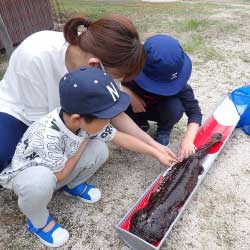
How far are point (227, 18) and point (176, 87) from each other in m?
4.74

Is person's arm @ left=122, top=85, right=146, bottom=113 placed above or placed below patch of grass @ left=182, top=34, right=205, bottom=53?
above

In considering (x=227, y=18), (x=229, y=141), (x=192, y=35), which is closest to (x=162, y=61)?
(x=229, y=141)

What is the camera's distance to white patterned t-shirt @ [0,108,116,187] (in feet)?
5.93

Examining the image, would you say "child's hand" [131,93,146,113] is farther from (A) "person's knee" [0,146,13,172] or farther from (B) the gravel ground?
(A) "person's knee" [0,146,13,172]

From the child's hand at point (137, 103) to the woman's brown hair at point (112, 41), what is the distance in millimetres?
769

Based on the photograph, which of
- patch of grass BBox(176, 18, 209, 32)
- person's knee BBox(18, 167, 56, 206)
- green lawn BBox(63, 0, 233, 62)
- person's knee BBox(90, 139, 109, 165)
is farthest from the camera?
patch of grass BBox(176, 18, 209, 32)

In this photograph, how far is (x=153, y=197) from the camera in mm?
2205

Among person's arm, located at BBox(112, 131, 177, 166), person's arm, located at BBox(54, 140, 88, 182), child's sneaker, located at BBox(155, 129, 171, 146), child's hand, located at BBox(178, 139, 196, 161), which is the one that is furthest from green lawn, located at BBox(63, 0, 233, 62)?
person's arm, located at BBox(54, 140, 88, 182)

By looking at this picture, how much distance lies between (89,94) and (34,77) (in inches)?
23.6

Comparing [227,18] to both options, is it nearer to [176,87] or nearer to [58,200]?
[176,87]

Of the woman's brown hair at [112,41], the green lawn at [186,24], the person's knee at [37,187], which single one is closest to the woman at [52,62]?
the woman's brown hair at [112,41]

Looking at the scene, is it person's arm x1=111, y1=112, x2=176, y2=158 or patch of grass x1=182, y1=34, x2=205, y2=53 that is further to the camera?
patch of grass x1=182, y1=34, x2=205, y2=53

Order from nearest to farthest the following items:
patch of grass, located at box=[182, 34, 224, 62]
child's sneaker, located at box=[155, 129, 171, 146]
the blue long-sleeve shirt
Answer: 1. the blue long-sleeve shirt
2. child's sneaker, located at box=[155, 129, 171, 146]
3. patch of grass, located at box=[182, 34, 224, 62]

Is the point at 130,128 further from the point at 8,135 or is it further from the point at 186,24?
the point at 186,24
